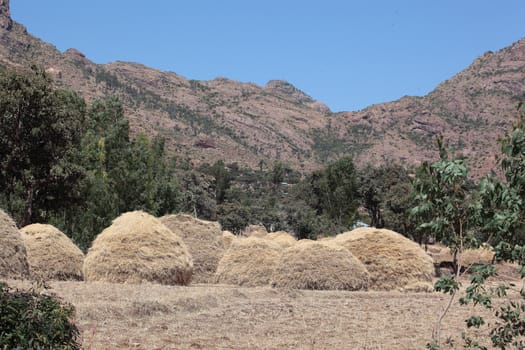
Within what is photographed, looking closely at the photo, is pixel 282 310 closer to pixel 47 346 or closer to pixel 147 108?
pixel 47 346

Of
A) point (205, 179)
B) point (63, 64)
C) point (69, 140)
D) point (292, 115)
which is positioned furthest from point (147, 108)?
point (69, 140)

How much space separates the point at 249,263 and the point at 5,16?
14618 cm

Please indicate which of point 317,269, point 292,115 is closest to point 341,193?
point 317,269

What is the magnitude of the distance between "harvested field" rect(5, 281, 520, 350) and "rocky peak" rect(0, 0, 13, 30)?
142 m

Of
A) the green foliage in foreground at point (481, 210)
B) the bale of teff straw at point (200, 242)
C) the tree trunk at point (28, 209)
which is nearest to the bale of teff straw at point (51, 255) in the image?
the bale of teff straw at point (200, 242)

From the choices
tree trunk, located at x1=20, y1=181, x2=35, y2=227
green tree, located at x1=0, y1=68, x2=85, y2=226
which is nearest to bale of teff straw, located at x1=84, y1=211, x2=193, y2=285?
tree trunk, located at x1=20, y1=181, x2=35, y2=227

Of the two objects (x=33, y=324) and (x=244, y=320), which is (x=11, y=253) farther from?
(x=33, y=324)

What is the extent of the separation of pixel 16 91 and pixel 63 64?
110198 mm

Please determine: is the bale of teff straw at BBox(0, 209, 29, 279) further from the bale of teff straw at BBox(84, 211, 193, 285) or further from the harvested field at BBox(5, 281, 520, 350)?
the bale of teff straw at BBox(84, 211, 193, 285)

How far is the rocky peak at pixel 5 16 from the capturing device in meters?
141

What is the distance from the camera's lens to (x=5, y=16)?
481ft

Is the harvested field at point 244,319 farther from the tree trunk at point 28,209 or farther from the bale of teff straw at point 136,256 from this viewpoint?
the tree trunk at point 28,209

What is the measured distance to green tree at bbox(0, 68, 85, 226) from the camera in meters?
23.8

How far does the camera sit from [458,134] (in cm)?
13988
